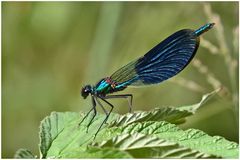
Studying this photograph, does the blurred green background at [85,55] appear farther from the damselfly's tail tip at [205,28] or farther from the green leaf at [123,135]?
the green leaf at [123,135]

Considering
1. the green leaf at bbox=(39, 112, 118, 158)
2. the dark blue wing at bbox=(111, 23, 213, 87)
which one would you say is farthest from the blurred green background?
the green leaf at bbox=(39, 112, 118, 158)

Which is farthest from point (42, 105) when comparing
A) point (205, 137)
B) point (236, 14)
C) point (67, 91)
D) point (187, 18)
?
point (205, 137)

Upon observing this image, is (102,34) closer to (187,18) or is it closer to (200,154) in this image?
(187,18)

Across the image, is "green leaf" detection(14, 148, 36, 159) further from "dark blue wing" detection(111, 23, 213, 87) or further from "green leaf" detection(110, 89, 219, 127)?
"dark blue wing" detection(111, 23, 213, 87)

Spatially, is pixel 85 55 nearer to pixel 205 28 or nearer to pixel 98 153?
pixel 205 28

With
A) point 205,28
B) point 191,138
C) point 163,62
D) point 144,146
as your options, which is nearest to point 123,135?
point 144,146

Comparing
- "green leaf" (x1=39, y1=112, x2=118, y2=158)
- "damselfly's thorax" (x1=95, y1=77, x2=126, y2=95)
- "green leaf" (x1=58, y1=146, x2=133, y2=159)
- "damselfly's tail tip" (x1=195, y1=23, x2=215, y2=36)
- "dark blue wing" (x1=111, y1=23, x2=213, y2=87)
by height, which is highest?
"damselfly's tail tip" (x1=195, y1=23, x2=215, y2=36)
